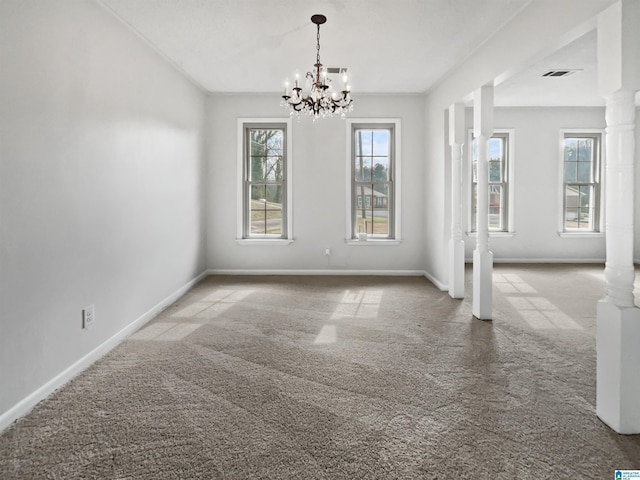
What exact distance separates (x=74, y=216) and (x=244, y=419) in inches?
72.2

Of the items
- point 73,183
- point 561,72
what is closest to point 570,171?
point 561,72

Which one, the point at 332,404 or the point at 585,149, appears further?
the point at 585,149

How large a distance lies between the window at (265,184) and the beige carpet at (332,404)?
2466mm

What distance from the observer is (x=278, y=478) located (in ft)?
6.04

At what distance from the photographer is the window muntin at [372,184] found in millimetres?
6660

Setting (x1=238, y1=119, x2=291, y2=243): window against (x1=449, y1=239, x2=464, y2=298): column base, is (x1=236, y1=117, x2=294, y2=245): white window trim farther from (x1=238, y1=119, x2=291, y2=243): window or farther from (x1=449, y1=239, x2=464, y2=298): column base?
(x1=449, y1=239, x2=464, y2=298): column base

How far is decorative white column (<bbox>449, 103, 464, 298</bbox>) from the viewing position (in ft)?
16.8

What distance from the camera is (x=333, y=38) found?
4078mm

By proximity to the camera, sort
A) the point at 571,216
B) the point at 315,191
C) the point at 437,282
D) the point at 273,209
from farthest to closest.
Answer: the point at 571,216 → the point at 273,209 → the point at 315,191 → the point at 437,282

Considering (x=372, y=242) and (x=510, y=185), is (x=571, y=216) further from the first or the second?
(x=372, y=242)

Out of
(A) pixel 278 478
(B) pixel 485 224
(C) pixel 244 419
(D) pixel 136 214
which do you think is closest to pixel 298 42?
(D) pixel 136 214

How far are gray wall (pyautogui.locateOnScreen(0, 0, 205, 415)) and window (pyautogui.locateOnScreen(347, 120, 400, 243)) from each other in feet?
9.91

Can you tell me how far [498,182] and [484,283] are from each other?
422cm

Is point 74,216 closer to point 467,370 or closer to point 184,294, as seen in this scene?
point 184,294
